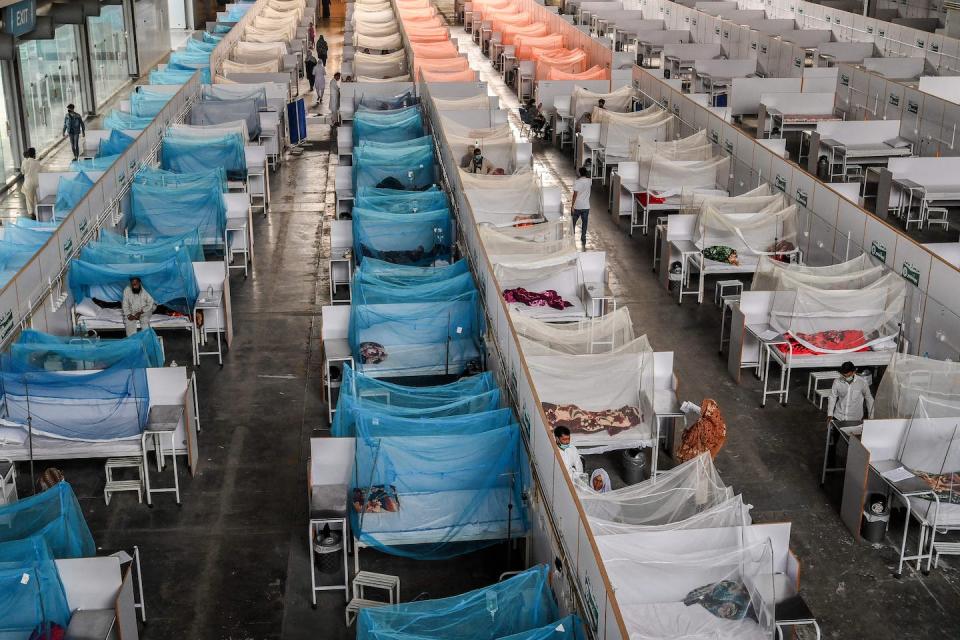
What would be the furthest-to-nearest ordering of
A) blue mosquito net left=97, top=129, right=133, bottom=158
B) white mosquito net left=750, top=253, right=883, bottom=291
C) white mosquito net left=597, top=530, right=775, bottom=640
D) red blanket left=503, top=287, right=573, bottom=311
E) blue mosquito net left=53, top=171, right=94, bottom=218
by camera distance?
blue mosquito net left=97, top=129, right=133, bottom=158 → blue mosquito net left=53, top=171, right=94, bottom=218 → red blanket left=503, top=287, right=573, bottom=311 → white mosquito net left=750, top=253, right=883, bottom=291 → white mosquito net left=597, top=530, right=775, bottom=640

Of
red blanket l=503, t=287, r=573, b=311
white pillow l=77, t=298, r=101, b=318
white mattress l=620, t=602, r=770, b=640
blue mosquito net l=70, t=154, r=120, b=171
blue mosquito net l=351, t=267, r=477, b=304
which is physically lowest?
white mattress l=620, t=602, r=770, b=640

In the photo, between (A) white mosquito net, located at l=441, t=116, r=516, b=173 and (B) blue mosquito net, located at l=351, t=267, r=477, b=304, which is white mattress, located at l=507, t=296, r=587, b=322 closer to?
(B) blue mosquito net, located at l=351, t=267, r=477, b=304

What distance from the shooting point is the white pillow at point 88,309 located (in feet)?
50.5

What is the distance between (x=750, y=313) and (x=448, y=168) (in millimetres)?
7253

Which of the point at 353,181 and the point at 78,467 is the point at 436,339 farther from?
the point at 353,181

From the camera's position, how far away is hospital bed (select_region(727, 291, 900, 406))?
14.2 m

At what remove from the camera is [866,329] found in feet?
47.9

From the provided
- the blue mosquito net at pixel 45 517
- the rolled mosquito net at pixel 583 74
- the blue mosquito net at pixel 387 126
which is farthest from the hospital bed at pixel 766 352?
the rolled mosquito net at pixel 583 74

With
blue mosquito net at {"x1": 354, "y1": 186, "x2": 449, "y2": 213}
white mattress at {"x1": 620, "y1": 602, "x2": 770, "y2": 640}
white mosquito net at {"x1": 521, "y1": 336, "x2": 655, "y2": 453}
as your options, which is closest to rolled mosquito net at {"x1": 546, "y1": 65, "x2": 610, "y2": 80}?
blue mosquito net at {"x1": 354, "y1": 186, "x2": 449, "y2": 213}

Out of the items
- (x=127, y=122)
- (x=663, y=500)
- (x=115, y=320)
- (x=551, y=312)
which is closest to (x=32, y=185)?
(x=127, y=122)

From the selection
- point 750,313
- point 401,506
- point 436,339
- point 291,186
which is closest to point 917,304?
point 750,313

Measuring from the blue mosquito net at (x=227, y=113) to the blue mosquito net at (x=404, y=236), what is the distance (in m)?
8.73

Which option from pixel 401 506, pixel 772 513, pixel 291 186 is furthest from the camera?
pixel 291 186

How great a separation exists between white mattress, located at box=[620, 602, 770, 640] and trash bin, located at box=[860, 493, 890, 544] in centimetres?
300
